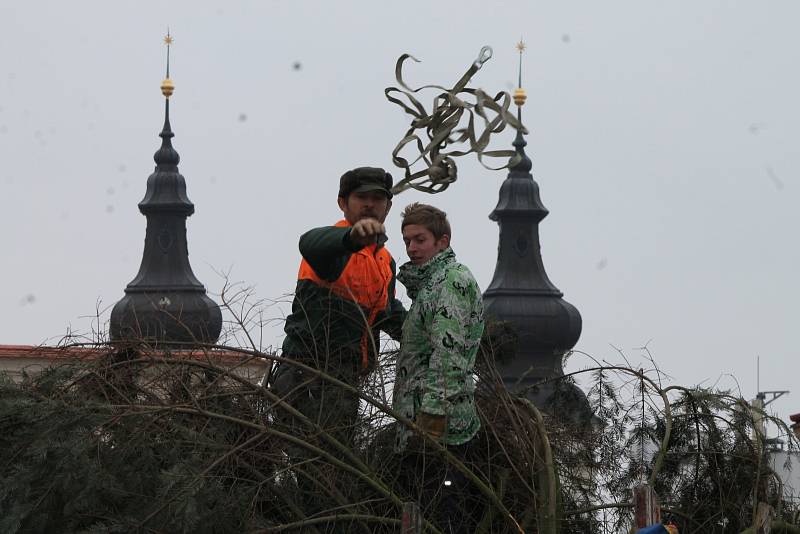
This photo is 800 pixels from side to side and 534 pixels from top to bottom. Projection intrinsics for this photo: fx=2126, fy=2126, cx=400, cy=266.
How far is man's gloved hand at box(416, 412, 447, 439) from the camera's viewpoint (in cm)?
678

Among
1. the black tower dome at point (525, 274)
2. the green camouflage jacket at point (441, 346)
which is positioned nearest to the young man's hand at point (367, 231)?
the green camouflage jacket at point (441, 346)

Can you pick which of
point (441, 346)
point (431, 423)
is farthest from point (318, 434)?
Result: point (441, 346)

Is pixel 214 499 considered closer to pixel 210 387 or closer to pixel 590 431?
pixel 210 387

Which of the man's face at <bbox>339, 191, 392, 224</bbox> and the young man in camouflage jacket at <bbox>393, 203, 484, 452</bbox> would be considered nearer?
the young man in camouflage jacket at <bbox>393, 203, 484, 452</bbox>

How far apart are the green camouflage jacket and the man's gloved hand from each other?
0.02 m

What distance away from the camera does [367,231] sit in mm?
6828

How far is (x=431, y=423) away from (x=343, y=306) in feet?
2.28

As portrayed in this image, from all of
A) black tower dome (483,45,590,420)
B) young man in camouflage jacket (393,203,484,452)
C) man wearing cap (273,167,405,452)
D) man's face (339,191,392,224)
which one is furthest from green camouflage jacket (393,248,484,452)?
black tower dome (483,45,590,420)

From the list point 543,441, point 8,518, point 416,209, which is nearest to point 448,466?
point 543,441

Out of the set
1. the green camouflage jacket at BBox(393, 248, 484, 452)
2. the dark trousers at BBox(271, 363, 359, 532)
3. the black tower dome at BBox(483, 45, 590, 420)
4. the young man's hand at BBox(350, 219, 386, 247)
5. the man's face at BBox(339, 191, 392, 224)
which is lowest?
the dark trousers at BBox(271, 363, 359, 532)

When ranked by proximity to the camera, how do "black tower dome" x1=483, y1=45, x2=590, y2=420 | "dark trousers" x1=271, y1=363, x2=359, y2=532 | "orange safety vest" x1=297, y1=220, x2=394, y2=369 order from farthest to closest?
"black tower dome" x1=483, y1=45, x2=590, y2=420, "orange safety vest" x1=297, y1=220, x2=394, y2=369, "dark trousers" x1=271, y1=363, x2=359, y2=532

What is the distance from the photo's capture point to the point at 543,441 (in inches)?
280

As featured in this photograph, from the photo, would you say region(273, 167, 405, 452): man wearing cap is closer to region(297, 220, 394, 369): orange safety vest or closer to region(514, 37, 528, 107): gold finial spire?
region(297, 220, 394, 369): orange safety vest

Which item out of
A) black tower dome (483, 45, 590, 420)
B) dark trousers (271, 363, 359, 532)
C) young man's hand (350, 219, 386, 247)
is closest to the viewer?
dark trousers (271, 363, 359, 532)
